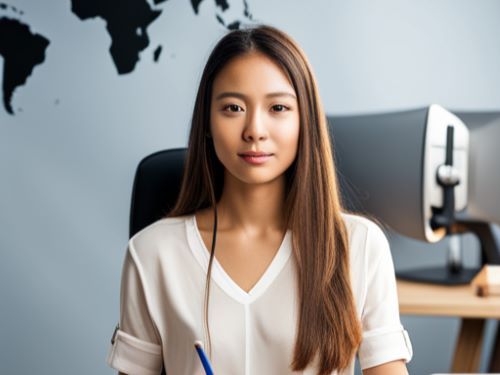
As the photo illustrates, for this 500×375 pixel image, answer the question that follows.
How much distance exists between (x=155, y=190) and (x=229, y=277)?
0.26 meters

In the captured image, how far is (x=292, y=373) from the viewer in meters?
0.94

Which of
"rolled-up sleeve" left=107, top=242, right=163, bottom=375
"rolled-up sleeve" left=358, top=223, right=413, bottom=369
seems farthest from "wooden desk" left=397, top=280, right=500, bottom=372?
"rolled-up sleeve" left=107, top=242, right=163, bottom=375

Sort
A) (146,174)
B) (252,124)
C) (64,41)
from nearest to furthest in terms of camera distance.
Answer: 1. (252,124)
2. (146,174)
3. (64,41)

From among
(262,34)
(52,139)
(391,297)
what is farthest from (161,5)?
(391,297)

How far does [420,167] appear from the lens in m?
1.60

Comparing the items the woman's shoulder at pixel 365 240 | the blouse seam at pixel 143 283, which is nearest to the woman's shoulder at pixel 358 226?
the woman's shoulder at pixel 365 240

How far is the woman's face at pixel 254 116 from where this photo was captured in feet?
3.08

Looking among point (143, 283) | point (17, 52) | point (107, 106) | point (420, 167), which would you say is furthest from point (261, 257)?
point (17, 52)

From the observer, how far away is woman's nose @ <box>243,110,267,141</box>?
3.03 ft

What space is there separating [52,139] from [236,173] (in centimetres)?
122

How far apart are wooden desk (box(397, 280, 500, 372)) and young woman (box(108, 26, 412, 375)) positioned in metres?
0.61

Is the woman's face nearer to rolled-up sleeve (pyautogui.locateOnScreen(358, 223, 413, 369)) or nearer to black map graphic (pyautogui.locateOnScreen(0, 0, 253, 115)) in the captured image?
rolled-up sleeve (pyautogui.locateOnScreen(358, 223, 413, 369))

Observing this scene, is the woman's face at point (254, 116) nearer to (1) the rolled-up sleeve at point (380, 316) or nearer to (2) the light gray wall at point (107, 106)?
(1) the rolled-up sleeve at point (380, 316)

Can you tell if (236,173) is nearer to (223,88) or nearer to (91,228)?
(223,88)
